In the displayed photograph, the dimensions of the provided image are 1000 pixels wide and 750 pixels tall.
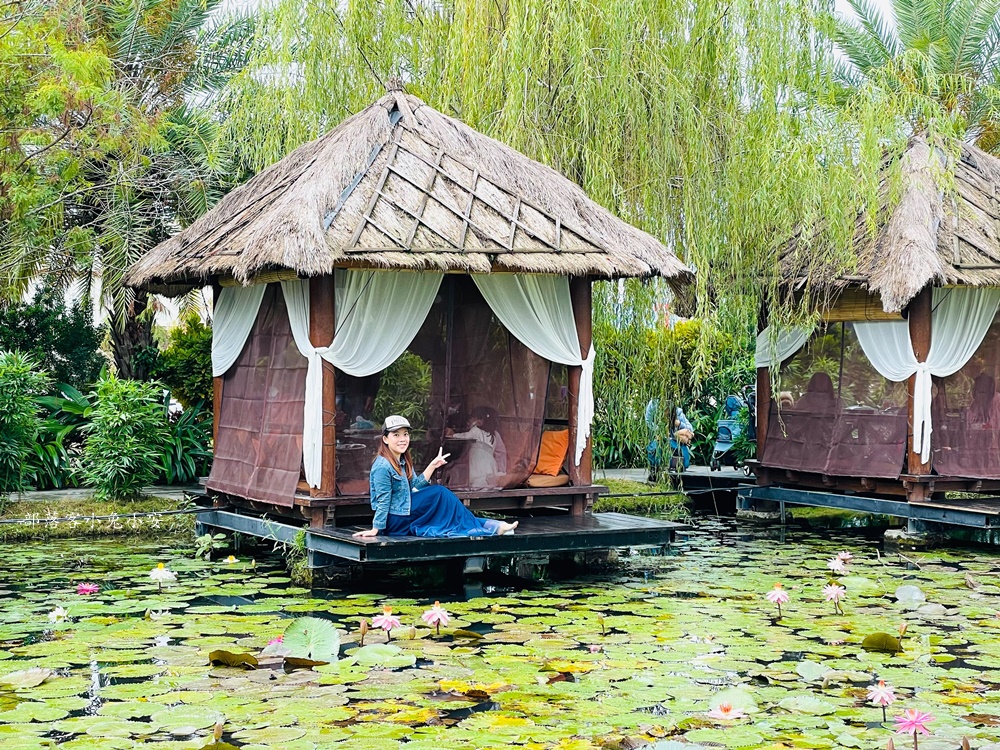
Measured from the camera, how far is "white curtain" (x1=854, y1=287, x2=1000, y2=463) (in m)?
11.8

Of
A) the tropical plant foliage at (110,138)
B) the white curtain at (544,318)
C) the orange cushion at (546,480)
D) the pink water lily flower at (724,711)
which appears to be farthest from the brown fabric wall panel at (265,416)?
the pink water lily flower at (724,711)

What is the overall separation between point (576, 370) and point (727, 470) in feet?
18.7

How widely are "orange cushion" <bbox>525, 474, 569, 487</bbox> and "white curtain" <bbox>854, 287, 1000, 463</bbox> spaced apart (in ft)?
11.6

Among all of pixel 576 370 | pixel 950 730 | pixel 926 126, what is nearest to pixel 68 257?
pixel 576 370

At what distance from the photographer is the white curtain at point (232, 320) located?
10.9 meters

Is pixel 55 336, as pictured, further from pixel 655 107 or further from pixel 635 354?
pixel 655 107

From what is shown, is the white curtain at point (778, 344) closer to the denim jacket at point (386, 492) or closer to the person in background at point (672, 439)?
the person in background at point (672, 439)

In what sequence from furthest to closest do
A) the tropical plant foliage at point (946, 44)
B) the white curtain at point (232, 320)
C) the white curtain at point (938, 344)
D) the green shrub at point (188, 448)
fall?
the tropical plant foliage at point (946, 44) < the green shrub at point (188, 448) < the white curtain at point (938, 344) < the white curtain at point (232, 320)

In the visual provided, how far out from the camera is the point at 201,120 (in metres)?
15.1

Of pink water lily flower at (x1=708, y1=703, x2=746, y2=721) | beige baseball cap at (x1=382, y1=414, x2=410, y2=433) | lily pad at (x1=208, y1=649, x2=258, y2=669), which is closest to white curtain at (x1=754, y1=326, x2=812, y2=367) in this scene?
beige baseball cap at (x1=382, y1=414, x2=410, y2=433)

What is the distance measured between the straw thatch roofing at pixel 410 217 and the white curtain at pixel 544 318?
50cm

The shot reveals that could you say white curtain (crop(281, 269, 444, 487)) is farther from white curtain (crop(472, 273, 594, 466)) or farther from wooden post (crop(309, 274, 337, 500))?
white curtain (crop(472, 273, 594, 466))

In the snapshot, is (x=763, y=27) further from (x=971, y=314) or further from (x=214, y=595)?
(x=214, y=595)

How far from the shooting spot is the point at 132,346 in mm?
15773
